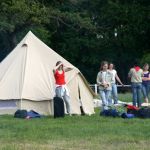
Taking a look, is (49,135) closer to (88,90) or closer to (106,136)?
(106,136)

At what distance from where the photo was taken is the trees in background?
1898 inches

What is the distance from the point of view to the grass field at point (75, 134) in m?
11.3

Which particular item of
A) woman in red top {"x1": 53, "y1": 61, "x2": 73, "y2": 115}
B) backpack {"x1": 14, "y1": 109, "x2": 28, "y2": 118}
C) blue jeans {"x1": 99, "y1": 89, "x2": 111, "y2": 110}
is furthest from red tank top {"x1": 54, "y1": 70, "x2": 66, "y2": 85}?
blue jeans {"x1": 99, "y1": 89, "x2": 111, "y2": 110}

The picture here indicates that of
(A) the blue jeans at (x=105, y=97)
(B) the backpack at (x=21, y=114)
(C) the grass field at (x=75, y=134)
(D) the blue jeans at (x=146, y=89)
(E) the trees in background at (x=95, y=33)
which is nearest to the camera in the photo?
(C) the grass field at (x=75, y=134)

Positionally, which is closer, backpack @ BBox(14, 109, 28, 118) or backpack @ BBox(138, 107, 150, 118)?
backpack @ BBox(138, 107, 150, 118)

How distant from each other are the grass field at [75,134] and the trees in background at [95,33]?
96.5ft

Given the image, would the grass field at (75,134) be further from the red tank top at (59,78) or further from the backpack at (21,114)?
the red tank top at (59,78)

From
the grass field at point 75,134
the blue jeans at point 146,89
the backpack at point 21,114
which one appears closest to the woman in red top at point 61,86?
the backpack at point 21,114

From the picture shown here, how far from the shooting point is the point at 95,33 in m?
54.3

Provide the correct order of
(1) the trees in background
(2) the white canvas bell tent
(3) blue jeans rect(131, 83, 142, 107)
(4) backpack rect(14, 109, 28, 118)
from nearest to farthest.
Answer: (4) backpack rect(14, 109, 28, 118), (2) the white canvas bell tent, (3) blue jeans rect(131, 83, 142, 107), (1) the trees in background

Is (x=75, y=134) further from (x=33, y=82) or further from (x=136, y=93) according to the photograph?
(x=136, y=93)

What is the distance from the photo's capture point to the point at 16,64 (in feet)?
64.4

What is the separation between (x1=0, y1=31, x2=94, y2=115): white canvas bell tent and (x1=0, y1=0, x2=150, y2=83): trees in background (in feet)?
81.9

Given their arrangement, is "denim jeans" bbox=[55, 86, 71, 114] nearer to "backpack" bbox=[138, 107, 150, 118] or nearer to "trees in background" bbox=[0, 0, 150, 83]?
"backpack" bbox=[138, 107, 150, 118]
